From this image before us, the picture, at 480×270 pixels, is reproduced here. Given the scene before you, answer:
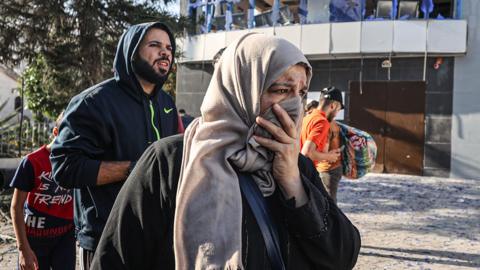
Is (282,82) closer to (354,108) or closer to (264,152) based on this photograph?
(264,152)

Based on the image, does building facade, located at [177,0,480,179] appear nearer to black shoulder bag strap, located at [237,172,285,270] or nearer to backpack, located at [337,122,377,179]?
backpack, located at [337,122,377,179]

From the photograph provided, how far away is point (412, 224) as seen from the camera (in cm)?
741

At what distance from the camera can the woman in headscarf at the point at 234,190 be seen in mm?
1402

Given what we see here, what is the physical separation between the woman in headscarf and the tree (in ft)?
29.1

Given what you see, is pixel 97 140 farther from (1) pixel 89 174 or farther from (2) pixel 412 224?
(2) pixel 412 224

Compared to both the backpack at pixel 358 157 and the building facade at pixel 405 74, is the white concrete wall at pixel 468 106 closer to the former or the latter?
the building facade at pixel 405 74

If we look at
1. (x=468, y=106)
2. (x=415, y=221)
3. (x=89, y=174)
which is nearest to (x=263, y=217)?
(x=89, y=174)

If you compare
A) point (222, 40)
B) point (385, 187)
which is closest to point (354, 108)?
point (385, 187)

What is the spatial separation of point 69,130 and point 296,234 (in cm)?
122

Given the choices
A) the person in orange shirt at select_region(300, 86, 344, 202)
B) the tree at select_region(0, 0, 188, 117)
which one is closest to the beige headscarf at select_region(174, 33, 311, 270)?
the person in orange shirt at select_region(300, 86, 344, 202)

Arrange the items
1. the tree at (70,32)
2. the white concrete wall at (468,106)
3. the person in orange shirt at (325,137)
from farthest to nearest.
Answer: the white concrete wall at (468,106)
the tree at (70,32)
the person in orange shirt at (325,137)

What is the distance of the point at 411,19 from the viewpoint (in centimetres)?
1380

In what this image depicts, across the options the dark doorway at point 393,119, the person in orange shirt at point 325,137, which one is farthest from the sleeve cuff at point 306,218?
the dark doorway at point 393,119

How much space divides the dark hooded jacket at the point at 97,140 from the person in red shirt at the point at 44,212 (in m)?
0.86
